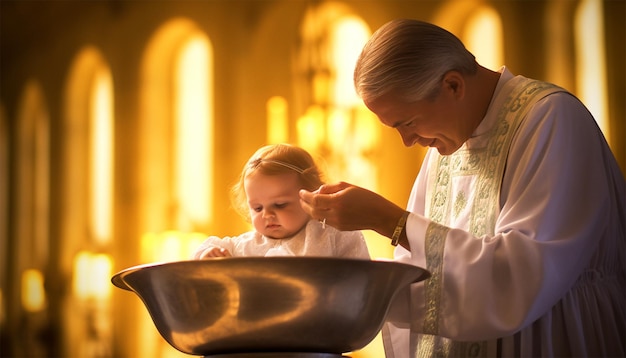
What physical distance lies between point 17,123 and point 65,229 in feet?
6.01

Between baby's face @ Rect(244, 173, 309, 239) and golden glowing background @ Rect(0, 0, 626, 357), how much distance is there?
5426mm

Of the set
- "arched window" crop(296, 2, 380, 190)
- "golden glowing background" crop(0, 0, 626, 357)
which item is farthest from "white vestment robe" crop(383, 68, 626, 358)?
"arched window" crop(296, 2, 380, 190)

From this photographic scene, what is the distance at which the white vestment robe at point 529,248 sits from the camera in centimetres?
271

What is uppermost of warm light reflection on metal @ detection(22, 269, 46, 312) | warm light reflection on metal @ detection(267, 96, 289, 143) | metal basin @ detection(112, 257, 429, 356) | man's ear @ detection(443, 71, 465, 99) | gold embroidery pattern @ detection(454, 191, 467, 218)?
warm light reflection on metal @ detection(267, 96, 289, 143)

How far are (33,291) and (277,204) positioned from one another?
10544mm

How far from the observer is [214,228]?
11266 mm

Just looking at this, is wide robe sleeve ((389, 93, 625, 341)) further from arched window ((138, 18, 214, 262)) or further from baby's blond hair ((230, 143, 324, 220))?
arched window ((138, 18, 214, 262))

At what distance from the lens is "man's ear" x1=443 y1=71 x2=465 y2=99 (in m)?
3.16

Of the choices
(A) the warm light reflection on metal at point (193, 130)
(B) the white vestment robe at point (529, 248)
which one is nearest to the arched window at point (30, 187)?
(A) the warm light reflection on metal at point (193, 130)

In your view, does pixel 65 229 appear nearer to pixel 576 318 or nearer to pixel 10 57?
pixel 10 57

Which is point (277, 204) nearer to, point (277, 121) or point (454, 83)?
point (454, 83)

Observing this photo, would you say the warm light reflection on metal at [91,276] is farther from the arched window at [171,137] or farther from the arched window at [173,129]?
the arched window at [173,129]

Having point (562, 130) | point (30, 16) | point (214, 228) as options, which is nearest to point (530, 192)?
point (562, 130)

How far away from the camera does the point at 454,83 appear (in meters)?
→ 3.19
